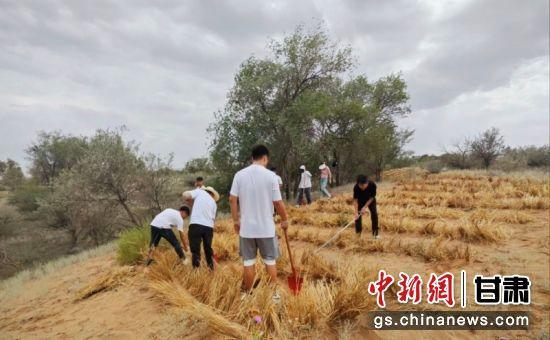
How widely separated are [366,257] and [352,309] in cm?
299

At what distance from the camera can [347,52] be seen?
17.8 meters

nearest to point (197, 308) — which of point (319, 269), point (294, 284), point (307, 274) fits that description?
point (294, 284)

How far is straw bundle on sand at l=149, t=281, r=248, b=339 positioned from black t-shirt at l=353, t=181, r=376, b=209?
4.35 m

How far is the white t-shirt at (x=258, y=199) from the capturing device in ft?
13.6

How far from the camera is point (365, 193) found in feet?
24.8

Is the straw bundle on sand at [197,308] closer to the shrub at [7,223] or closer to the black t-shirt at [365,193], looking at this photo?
the black t-shirt at [365,193]

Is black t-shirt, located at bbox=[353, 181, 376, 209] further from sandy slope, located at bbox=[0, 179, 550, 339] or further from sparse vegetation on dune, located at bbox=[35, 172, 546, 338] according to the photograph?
sandy slope, located at bbox=[0, 179, 550, 339]

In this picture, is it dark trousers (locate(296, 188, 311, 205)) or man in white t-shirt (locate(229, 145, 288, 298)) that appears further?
dark trousers (locate(296, 188, 311, 205))

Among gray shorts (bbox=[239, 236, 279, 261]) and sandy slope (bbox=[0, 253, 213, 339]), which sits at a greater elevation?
gray shorts (bbox=[239, 236, 279, 261])

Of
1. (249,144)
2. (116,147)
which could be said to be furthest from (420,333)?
(116,147)

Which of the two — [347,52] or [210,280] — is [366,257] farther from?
[347,52]

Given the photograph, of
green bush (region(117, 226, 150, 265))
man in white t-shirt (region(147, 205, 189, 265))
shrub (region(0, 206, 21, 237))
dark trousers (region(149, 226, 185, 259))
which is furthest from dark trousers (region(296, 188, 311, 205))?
shrub (region(0, 206, 21, 237))

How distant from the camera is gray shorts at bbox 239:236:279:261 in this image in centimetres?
423

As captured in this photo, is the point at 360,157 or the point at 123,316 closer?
→ the point at 123,316
